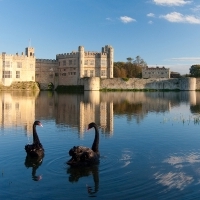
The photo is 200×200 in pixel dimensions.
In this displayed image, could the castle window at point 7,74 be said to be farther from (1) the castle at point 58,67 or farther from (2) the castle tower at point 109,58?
(2) the castle tower at point 109,58

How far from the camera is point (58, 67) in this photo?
81.4 metres

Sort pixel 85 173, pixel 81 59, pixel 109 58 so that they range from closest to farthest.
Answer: pixel 85 173 → pixel 81 59 → pixel 109 58

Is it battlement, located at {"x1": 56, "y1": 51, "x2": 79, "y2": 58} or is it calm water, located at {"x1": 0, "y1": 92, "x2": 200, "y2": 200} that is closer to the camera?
calm water, located at {"x1": 0, "y1": 92, "x2": 200, "y2": 200}

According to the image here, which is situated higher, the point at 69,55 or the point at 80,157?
the point at 69,55

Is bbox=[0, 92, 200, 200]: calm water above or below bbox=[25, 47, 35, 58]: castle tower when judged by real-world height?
below

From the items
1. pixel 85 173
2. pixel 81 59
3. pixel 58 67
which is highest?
pixel 81 59

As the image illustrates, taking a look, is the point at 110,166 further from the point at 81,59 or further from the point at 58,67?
the point at 58,67

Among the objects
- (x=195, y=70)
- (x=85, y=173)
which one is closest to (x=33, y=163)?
(x=85, y=173)

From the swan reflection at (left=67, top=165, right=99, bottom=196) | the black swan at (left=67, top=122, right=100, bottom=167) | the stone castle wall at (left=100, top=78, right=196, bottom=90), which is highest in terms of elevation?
the stone castle wall at (left=100, top=78, right=196, bottom=90)

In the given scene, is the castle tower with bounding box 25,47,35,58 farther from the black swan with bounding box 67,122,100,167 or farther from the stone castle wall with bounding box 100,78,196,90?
the black swan with bounding box 67,122,100,167

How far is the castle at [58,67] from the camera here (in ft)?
231

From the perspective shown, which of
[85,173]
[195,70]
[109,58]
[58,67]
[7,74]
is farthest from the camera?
[195,70]

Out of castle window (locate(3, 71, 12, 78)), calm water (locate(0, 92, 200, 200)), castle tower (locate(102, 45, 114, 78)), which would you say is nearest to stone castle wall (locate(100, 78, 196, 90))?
castle tower (locate(102, 45, 114, 78))

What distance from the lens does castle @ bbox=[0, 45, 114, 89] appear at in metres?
70.3
